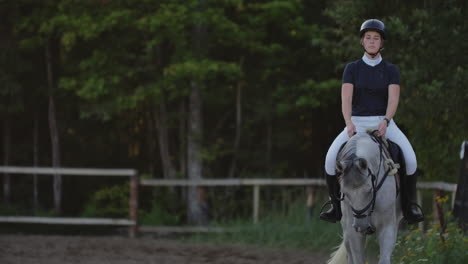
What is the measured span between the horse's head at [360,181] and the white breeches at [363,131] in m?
0.51

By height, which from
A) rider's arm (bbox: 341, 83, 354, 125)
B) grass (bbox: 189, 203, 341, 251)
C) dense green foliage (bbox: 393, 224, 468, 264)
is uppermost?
rider's arm (bbox: 341, 83, 354, 125)

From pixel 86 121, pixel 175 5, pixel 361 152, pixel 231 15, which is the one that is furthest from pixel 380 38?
pixel 86 121

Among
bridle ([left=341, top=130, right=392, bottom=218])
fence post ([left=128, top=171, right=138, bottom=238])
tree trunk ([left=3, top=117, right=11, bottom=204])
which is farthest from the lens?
tree trunk ([left=3, top=117, right=11, bottom=204])

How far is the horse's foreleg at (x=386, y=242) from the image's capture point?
655 centimetres

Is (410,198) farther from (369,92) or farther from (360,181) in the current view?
(360,181)

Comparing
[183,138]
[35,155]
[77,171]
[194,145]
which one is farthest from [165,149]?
[77,171]

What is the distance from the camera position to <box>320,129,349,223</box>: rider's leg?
6.94m

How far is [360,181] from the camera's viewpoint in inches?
240

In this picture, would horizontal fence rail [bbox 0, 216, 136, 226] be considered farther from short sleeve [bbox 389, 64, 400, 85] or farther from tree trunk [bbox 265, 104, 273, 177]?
short sleeve [bbox 389, 64, 400, 85]

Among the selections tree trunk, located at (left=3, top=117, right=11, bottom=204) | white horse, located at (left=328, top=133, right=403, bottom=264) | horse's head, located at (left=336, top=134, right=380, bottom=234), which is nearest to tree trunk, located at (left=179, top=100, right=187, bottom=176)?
tree trunk, located at (left=3, top=117, right=11, bottom=204)

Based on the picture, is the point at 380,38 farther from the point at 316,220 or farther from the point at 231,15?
the point at 231,15

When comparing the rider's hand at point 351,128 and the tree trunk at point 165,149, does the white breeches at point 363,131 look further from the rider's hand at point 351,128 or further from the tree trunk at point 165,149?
the tree trunk at point 165,149

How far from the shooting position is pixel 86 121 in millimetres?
20625

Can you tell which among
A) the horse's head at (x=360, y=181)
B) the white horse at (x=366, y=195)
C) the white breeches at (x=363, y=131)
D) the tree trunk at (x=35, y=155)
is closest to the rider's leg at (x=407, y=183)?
the white breeches at (x=363, y=131)
